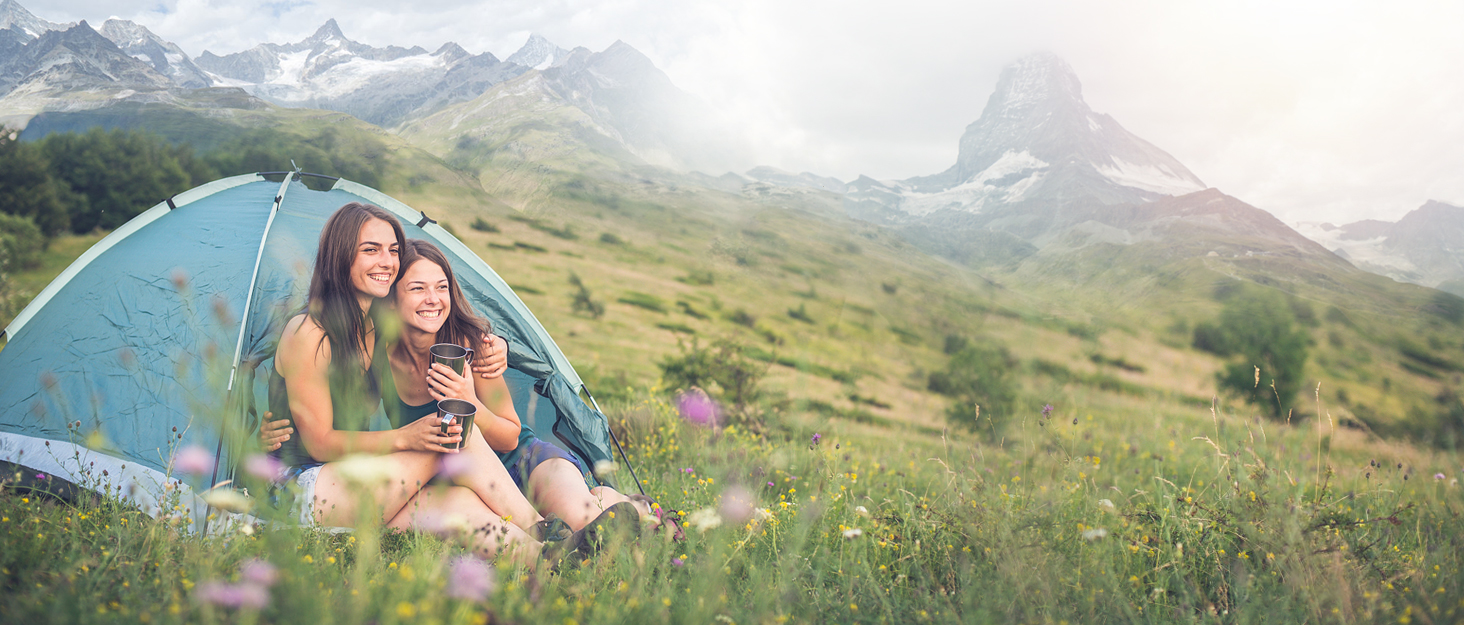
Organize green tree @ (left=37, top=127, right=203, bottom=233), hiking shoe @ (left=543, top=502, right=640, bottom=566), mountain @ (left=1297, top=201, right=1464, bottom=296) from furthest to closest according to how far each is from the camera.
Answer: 1. mountain @ (left=1297, top=201, right=1464, bottom=296)
2. green tree @ (left=37, top=127, right=203, bottom=233)
3. hiking shoe @ (left=543, top=502, right=640, bottom=566)

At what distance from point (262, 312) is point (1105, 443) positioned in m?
8.32

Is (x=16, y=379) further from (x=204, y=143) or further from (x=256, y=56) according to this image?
(x=256, y=56)

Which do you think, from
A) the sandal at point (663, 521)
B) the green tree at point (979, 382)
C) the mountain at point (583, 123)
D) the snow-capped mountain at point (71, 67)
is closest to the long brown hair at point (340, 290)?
the sandal at point (663, 521)

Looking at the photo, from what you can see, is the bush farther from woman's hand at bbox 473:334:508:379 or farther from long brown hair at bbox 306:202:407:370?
long brown hair at bbox 306:202:407:370

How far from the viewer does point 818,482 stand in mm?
3891

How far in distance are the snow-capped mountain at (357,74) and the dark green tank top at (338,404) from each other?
36.1m

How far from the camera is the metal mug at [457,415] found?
271 cm

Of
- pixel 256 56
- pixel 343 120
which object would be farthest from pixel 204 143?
pixel 256 56

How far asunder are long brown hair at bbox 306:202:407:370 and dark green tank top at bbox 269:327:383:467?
0.26 ft

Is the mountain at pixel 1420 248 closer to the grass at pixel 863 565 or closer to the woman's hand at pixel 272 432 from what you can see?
the grass at pixel 863 565

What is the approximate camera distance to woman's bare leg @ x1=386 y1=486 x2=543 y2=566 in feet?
8.30

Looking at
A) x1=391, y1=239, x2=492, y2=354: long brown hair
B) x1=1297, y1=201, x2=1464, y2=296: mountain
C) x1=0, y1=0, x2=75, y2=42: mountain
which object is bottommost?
x1=391, y1=239, x2=492, y2=354: long brown hair

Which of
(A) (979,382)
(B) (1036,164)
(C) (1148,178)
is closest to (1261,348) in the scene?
(A) (979,382)

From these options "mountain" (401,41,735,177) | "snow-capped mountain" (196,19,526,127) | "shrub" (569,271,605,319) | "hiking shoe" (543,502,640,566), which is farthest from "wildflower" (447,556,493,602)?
"snow-capped mountain" (196,19,526,127)
